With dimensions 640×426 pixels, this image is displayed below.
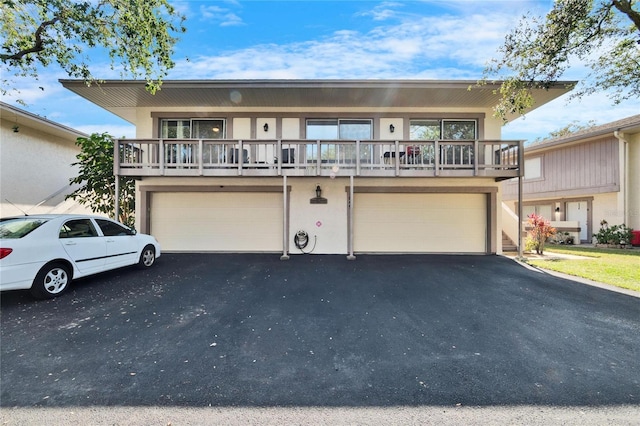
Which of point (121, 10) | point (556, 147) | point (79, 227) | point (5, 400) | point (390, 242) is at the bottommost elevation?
point (5, 400)

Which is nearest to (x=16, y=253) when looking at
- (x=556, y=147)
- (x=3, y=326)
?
(x=3, y=326)

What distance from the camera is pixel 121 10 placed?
6984 millimetres

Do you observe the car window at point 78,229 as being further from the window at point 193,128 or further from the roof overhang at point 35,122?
the roof overhang at point 35,122

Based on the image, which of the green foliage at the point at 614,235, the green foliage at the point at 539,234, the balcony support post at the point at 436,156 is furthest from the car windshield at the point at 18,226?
the green foliage at the point at 614,235

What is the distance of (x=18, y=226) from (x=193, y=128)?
612cm

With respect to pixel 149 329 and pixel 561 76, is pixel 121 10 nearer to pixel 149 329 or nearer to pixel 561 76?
pixel 149 329

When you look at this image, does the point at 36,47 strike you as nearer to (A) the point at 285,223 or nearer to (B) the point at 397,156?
(A) the point at 285,223

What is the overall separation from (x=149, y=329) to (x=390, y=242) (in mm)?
7692

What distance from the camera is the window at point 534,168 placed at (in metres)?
17.2

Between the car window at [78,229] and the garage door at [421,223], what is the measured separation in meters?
7.21

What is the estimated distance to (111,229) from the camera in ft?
20.5

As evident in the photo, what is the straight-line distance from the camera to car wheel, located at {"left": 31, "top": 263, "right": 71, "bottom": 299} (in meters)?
4.70

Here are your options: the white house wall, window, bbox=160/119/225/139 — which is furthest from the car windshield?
Answer: the white house wall

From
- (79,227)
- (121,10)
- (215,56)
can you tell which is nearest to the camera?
(79,227)
